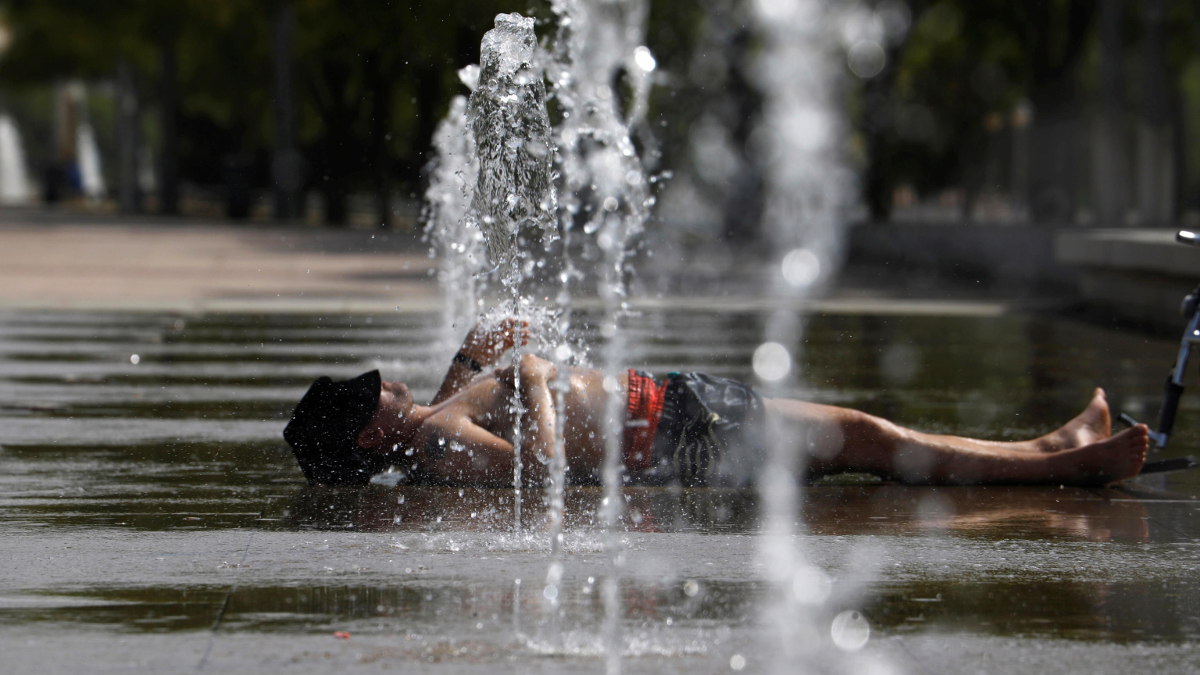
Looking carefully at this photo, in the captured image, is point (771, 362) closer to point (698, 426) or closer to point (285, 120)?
point (698, 426)

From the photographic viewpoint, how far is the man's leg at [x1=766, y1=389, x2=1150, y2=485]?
6.66 meters

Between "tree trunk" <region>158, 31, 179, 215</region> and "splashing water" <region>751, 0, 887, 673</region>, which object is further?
"tree trunk" <region>158, 31, 179, 215</region>

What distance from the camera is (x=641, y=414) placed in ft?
21.2

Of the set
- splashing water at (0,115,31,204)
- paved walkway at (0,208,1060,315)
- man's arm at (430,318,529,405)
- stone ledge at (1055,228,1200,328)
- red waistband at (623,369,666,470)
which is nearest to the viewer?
red waistband at (623,369,666,470)

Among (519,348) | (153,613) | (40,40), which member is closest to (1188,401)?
(519,348)

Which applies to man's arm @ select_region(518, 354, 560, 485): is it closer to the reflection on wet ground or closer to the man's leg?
the reflection on wet ground

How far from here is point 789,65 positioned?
172 ft

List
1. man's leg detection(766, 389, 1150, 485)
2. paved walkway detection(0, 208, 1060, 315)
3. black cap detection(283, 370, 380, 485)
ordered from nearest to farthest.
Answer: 1. black cap detection(283, 370, 380, 485)
2. man's leg detection(766, 389, 1150, 485)
3. paved walkway detection(0, 208, 1060, 315)

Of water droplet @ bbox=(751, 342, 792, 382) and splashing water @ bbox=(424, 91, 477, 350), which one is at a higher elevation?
splashing water @ bbox=(424, 91, 477, 350)

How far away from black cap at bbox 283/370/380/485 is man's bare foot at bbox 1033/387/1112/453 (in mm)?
2547

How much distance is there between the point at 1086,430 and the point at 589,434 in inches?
74.8

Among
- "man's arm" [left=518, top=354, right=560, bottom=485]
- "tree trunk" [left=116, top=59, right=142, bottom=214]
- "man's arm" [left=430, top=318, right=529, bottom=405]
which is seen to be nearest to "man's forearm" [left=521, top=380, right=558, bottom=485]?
"man's arm" [left=518, top=354, right=560, bottom=485]

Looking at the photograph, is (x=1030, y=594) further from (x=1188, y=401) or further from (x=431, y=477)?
(x=1188, y=401)

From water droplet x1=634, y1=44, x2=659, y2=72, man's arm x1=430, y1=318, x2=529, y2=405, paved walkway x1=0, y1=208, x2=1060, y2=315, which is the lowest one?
paved walkway x1=0, y1=208, x2=1060, y2=315
